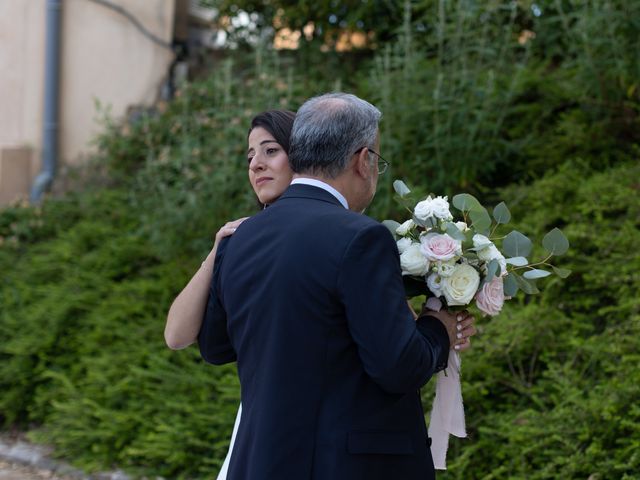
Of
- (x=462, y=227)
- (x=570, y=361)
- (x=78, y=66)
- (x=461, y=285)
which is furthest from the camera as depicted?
(x=78, y=66)

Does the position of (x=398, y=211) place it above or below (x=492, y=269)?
below

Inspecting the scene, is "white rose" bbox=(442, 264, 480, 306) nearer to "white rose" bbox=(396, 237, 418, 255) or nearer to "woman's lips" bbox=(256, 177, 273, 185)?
"white rose" bbox=(396, 237, 418, 255)

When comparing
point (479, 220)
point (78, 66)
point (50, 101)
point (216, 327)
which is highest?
point (78, 66)

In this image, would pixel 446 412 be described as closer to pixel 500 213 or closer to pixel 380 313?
pixel 500 213

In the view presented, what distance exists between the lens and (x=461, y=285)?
2.70 metres

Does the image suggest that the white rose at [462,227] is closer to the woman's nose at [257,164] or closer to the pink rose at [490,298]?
A: the pink rose at [490,298]

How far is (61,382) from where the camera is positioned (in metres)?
6.53

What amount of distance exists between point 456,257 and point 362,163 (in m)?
0.39

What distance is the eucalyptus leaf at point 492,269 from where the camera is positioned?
275cm

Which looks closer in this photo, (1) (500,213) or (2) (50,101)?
(1) (500,213)

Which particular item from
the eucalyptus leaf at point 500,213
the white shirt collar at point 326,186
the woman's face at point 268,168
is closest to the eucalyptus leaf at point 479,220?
the eucalyptus leaf at point 500,213

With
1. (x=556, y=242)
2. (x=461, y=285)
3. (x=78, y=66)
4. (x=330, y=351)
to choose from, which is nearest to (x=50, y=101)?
(x=78, y=66)

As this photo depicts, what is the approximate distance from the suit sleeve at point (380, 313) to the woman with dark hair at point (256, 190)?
2.13 feet

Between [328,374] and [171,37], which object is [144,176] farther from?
[328,374]
